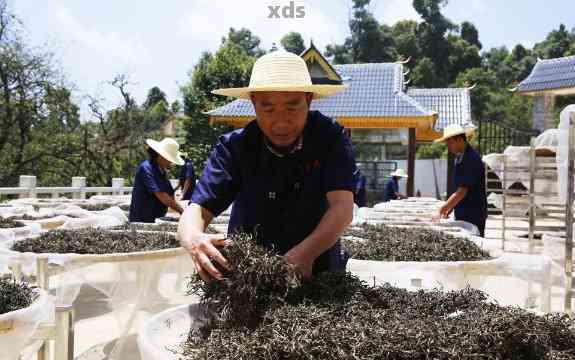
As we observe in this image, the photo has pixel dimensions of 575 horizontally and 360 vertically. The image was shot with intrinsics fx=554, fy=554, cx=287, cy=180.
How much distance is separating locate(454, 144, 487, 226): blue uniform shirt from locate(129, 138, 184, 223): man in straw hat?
2138mm

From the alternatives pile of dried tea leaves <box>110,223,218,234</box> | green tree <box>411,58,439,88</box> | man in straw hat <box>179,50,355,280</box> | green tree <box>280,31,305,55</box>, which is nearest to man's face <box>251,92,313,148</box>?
man in straw hat <box>179,50,355,280</box>

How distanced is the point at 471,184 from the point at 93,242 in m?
2.61

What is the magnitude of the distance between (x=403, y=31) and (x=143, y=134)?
2263 centimetres

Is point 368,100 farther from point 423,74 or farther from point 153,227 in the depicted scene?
point 423,74

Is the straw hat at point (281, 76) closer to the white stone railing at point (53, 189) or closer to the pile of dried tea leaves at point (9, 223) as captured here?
the pile of dried tea leaves at point (9, 223)

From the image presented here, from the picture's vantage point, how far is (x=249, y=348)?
109cm

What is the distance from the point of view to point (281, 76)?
1.44 meters

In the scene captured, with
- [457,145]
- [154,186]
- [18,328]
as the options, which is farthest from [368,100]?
[18,328]

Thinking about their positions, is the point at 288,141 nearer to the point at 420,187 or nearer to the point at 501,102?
the point at 420,187

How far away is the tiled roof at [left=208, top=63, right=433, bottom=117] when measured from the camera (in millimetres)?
11477

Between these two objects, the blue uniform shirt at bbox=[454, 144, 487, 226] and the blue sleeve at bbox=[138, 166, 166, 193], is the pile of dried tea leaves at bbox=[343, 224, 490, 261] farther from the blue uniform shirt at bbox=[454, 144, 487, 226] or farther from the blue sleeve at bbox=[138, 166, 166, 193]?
the blue sleeve at bbox=[138, 166, 166, 193]

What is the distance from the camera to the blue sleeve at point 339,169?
1.50m

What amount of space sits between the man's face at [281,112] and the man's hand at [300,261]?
1.07ft

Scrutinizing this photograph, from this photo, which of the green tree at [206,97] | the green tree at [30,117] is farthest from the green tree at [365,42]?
the green tree at [30,117]
